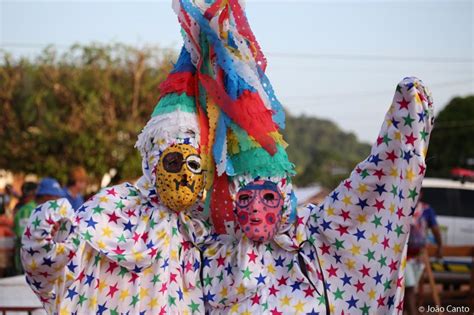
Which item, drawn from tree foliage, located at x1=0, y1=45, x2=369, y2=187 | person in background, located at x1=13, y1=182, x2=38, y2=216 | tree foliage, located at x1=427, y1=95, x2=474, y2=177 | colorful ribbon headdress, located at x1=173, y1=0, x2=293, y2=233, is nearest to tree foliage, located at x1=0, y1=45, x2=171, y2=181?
tree foliage, located at x1=0, y1=45, x2=369, y2=187

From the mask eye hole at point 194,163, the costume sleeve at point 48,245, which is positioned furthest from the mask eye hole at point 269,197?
the costume sleeve at point 48,245

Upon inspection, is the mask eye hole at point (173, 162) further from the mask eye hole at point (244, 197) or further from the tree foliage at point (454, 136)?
the tree foliage at point (454, 136)

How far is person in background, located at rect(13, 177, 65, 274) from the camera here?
712 centimetres

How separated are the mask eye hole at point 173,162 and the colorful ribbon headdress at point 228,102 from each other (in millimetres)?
178

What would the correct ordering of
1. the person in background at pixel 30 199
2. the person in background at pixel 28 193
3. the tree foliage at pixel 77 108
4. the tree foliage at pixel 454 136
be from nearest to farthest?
the person in background at pixel 30 199
the person in background at pixel 28 193
the tree foliage at pixel 77 108
the tree foliage at pixel 454 136

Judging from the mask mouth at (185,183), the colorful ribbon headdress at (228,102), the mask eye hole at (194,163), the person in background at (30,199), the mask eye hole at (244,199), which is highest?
the colorful ribbon headdress at (228,102)

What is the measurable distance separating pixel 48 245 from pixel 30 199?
5.74 m

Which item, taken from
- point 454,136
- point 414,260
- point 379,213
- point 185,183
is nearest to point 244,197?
point 185,183

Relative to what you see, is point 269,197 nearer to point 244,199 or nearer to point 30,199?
point 244,199

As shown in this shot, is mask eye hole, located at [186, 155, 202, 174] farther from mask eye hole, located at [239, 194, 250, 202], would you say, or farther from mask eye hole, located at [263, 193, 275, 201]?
mask eye hole, located at [263, 193, 275, 201]

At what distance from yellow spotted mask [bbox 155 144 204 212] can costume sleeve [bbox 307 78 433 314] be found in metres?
0.68

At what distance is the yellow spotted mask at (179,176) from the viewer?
15.3ft

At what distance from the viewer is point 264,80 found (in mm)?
4953

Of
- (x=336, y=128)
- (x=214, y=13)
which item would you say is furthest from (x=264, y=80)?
(x=336, y=128)
